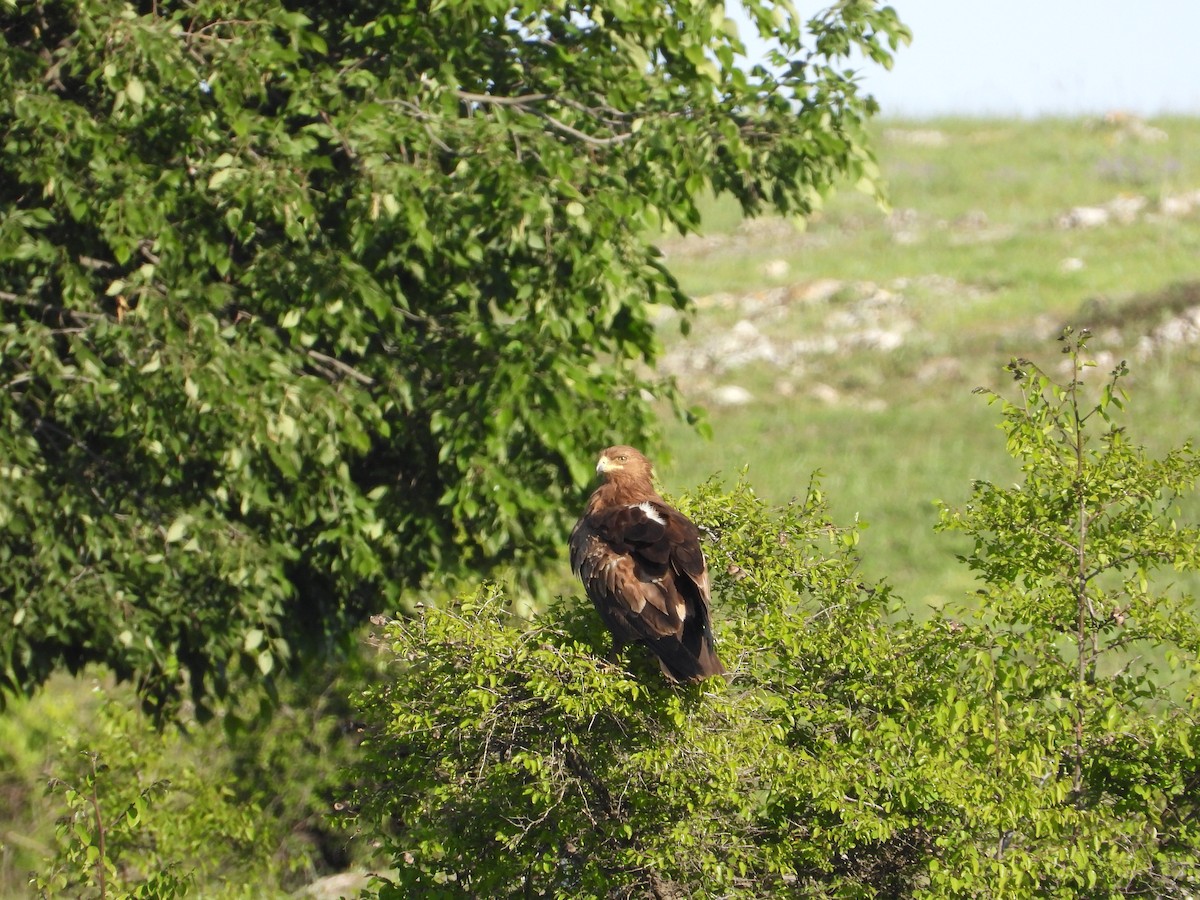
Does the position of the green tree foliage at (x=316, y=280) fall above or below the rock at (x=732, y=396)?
above

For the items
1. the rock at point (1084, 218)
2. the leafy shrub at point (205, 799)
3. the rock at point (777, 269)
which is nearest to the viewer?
the leafy shrub at point (205, 799)

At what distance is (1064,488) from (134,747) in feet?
20.9

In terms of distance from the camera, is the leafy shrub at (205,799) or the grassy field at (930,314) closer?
the leafy shrub at (205,799)

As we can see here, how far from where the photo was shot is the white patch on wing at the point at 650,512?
5809mm

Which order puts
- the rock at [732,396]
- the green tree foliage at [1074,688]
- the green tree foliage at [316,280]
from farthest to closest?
the rock at [732,396], the green tree foliage at [316,280], the green tree foliage at [1074,688]

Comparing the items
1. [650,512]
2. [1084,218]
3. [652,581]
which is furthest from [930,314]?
[652,581]

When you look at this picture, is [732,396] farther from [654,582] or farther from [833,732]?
[654,582]

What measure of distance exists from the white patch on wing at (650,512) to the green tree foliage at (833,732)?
212 mm

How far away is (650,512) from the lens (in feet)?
19.4

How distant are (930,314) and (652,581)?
27684mm

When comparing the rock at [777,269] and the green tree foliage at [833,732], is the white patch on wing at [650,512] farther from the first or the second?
the rock at [777,269]

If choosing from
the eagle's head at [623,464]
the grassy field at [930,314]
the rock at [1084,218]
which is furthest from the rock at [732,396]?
the eagle's head at [623,464]

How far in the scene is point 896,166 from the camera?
149ft

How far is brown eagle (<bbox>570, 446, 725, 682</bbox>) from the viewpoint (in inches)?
204
